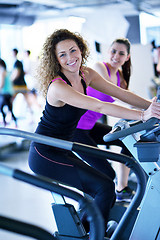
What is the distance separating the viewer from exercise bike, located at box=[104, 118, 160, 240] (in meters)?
1.87

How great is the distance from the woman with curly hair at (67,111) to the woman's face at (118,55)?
68cm

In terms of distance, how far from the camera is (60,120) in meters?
2.05

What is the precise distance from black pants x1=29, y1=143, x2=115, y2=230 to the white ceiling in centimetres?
760

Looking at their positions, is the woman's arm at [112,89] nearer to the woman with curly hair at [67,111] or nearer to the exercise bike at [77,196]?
the woman with curly hair at [67,111]

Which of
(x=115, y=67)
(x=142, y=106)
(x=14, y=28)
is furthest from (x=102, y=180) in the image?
(x=14, y=28)

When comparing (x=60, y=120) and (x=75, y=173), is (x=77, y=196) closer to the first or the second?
(x=75, y=173)

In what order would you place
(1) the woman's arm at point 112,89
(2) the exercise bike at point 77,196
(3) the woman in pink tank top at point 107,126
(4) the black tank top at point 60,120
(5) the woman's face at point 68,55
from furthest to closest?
(3) the woman in pink tank top at point 107,126
(1) the woman's arm at point 112,89
(5) the woman's face at point 68,55
(4) the black tank top at point 60,120
(2) the exercise bike at point 77,196

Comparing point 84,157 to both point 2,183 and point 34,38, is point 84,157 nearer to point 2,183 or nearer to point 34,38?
point 2,183

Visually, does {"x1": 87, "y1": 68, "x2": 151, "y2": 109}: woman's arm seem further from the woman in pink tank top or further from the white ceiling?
the white ceiling

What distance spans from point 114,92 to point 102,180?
74 cm

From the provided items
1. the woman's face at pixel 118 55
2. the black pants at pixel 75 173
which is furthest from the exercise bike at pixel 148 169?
the woman's face at pixel 118 55

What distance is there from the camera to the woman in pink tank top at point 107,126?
2671mm

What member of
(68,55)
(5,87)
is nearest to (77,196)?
(68,55)

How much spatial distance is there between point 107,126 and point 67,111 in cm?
85
